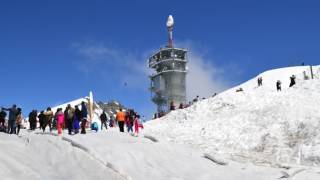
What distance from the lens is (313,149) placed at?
28094 millimetres

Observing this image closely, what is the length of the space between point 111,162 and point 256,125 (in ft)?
58.7

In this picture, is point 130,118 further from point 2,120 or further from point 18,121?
point 2,120

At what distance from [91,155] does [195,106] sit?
23903mm

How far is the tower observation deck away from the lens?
9938 cm

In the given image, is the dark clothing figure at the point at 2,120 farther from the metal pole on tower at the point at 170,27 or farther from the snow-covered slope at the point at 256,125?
the metal pole on tower at the point at 170,27

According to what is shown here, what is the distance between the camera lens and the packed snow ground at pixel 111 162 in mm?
17531

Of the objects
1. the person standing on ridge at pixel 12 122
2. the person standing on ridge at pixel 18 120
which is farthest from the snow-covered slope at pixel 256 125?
the person standing on ridge at pixel 12 122

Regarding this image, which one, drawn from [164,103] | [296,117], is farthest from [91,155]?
[164,103]

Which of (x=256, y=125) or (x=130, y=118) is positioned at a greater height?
(x=130, y=118)

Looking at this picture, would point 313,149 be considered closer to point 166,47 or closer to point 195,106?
point 195,106

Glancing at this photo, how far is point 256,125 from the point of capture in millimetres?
34375

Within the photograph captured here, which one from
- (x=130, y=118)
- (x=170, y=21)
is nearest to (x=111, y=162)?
(x=130, y=118)

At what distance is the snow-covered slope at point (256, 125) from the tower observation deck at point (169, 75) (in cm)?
5521

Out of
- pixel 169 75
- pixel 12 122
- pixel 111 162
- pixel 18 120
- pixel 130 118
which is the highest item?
pixel 169 75
